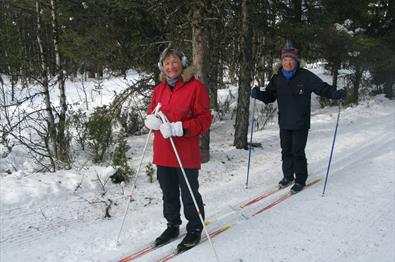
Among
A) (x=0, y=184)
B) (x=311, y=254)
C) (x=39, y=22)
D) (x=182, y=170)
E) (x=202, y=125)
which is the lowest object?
(x=311, y=254)

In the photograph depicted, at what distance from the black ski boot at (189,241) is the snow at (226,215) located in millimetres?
70

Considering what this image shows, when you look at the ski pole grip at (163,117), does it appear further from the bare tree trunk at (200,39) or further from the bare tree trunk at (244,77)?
the bare tree trunk at (244,77)

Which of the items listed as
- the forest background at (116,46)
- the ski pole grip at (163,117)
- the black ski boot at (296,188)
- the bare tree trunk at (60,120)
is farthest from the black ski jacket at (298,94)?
the bare tree trunk at (60,120)

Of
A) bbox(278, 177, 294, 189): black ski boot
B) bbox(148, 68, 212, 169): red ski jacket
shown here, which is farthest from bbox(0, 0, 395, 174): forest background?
bbox(148, 68, 212, 169): red ski jacket

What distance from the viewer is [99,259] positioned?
3580mm

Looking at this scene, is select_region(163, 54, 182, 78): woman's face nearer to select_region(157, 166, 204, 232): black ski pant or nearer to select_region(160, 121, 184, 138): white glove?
select_region(160, 121, 184, 138): white glove

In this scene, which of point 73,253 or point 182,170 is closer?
point 182,170

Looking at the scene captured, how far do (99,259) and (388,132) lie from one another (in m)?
7.89

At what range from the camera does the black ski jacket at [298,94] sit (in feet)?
16.1

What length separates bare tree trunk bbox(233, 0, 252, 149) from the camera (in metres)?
7.07

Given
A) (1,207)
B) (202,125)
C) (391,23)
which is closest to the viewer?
(202,125)

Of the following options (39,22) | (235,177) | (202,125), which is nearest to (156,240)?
(202,125)

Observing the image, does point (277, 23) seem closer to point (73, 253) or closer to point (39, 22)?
point (39, 22)

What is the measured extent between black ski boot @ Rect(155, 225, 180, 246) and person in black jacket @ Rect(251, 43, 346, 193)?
A: 1.98 meters
